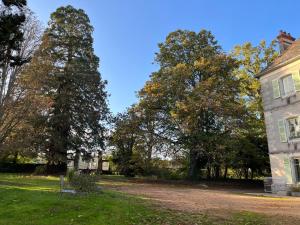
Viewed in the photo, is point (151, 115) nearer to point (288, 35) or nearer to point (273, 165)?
point (273, 165)

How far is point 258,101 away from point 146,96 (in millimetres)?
12659

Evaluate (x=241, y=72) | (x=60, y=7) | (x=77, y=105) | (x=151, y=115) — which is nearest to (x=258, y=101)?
(x=241, y=72)

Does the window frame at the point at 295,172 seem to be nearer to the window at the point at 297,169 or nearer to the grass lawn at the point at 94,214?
the window at the point at 297,169

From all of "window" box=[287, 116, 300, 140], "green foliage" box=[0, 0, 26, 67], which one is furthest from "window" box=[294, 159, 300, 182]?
"green foliage" box=[0, 0, 26, 67]

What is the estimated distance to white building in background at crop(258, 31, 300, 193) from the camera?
2123 cm

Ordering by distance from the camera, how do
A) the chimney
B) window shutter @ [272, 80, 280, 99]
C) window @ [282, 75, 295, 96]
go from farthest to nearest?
the chimney
window shutter @ [272, 80, 280, 99]
window @ [282, 75, 295, 96]

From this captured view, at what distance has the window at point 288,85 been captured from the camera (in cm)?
2195

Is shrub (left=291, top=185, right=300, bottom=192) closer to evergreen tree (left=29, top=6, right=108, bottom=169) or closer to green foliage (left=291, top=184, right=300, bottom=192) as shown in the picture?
green foliage (left=291, top=184, right=300, bottom=192)

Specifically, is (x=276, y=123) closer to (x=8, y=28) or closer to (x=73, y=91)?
(x=8, y=28)

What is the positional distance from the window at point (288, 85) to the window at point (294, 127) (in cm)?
192

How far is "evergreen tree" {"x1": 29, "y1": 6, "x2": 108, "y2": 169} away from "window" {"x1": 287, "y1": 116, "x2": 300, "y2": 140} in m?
19.4

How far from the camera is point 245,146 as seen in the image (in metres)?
28.9

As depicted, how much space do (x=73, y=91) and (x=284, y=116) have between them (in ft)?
67.6

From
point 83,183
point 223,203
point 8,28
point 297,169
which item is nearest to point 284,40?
point 297,169
